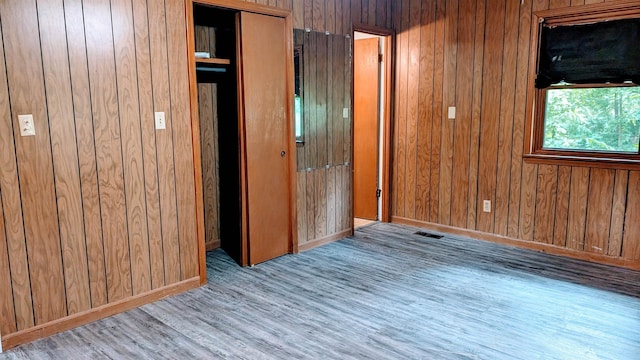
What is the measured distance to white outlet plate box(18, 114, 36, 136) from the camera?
7.98 feet

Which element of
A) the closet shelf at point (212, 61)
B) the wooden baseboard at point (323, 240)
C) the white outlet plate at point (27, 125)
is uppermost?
the closet shelf at point (212, 61)

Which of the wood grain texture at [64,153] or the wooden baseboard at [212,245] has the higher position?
the wood grain texture at [64,153]

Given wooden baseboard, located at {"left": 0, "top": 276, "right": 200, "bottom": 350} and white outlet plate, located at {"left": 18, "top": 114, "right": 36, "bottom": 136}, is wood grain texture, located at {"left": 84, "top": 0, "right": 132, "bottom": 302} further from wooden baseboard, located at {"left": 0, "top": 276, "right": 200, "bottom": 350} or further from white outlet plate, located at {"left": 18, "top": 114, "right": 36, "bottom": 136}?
white outlet plate, located at {"left": 18, "top": 114, "right": 36, "bottom": 136}

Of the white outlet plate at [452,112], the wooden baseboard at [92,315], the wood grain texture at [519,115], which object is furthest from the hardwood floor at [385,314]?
the white outlet plate at [452,112]

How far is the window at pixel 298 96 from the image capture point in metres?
3.86

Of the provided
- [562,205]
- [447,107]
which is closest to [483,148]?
[447,107]

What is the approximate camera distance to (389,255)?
3.98m

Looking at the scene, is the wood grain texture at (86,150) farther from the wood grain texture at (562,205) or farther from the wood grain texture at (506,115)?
the wood grain texture at (562,205)

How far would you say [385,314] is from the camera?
284 cm

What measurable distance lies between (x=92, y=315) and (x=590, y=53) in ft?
13.6

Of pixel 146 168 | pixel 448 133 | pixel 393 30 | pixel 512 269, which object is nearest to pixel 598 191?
pixel 512 269

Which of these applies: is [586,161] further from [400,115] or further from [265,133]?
[265,133]

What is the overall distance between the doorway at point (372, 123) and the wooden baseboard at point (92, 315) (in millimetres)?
2342

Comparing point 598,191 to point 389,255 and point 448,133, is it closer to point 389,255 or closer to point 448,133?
point 448,133
